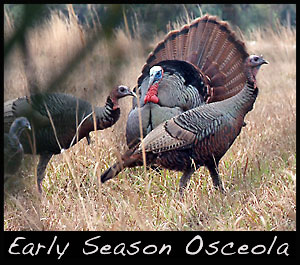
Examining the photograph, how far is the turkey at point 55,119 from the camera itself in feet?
4.01

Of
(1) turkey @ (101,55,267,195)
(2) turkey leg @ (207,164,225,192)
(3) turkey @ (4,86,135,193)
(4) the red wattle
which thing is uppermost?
(3) turkey @ (4,86,135,193)

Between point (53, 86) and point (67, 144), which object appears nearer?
point (53, 86)

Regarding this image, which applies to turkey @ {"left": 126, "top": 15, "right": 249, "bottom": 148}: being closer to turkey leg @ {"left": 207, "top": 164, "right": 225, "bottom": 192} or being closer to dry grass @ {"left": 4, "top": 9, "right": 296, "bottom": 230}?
dry grass @ {"left": 4, "top": 9, "right": 296, "bottom": 230}

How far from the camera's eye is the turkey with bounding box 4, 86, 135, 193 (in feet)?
4.01

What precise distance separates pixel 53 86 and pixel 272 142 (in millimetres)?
3173

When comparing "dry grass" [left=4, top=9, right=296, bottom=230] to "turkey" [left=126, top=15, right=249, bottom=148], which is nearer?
"dry grass" [left=4, top=9, right=296, bottom=230]

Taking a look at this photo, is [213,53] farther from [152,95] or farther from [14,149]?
[14,149]

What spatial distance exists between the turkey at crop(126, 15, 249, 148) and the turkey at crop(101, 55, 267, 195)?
15.4 inches

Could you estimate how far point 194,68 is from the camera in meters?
3.94

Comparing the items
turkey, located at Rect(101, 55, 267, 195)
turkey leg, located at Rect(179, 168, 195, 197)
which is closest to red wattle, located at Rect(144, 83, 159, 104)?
turkey, located at Rect(101, 55, 267, 195)

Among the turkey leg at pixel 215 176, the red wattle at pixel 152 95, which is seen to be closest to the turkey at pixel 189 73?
the red wattle at pixel 152 95

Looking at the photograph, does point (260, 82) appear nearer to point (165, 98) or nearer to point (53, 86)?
point (165, 98)

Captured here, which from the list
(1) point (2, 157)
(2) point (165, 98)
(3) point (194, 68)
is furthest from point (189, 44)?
(1) point (2, 157)

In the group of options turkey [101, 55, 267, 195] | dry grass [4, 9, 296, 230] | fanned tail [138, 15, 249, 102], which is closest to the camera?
dry grass [4, 9, 296, 230]
